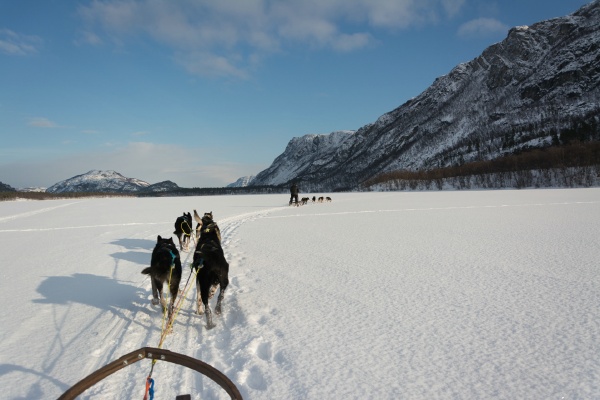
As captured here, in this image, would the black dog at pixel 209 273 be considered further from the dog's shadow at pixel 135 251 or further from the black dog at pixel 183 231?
the black dog at pixel 183 231

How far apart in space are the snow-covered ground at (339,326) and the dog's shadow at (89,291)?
0.04 m

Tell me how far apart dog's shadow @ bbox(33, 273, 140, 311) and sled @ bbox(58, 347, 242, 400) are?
3468mm

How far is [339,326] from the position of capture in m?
4.10

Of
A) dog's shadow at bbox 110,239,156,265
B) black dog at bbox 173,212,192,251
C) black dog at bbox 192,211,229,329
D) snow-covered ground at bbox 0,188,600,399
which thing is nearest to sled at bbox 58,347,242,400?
snow-covered ground at bbox 0,188,600,399

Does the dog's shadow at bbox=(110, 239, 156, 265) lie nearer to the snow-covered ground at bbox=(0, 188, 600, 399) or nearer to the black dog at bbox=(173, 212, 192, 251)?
the snow-covered ground at bbox=(0, 188, 600, 399)

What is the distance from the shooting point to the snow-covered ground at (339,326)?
2947 mm

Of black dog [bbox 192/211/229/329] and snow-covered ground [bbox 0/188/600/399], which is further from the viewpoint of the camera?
black dog [bbox 192/211/229/329]

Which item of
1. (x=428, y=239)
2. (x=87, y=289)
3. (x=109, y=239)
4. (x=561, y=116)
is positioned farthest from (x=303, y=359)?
(x=561, y=116)

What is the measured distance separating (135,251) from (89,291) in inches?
157

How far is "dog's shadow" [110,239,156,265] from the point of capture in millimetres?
8578

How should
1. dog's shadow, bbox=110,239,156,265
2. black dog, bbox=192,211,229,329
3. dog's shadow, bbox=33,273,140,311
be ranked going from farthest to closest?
dog's shadow, bbox=110,239,156,265 → dog's shadow, bbox=33,273,140,311 → black dog, bbox=192,211,229,329

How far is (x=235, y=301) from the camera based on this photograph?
17.4 ft

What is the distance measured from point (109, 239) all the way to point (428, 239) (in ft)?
34.4

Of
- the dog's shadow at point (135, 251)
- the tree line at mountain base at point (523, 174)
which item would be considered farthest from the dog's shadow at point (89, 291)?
the tree line at mountain base at point (523, 174)
